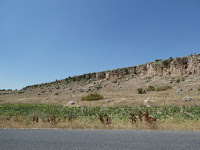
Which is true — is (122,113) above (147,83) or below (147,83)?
below

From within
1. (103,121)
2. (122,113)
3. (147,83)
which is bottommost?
(122,113)

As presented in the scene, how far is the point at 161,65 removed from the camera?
4675 cm

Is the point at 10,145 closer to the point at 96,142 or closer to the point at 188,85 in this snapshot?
the point at 96,142

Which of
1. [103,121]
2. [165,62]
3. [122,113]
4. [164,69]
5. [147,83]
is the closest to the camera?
[103,121]

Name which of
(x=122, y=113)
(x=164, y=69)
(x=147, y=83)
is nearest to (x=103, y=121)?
(x=122, y=113)

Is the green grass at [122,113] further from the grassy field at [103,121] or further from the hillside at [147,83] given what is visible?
the hillside at [147,83]

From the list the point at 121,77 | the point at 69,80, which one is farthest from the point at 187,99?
the point at 69,80

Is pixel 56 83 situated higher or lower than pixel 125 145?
higher

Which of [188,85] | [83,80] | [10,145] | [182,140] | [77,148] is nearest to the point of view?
[77,148]

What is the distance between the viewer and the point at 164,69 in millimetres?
45812

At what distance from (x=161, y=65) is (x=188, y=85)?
48.7 feet

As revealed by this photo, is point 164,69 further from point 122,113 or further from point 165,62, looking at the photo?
point 122,113

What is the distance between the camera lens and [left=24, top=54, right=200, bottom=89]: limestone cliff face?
39.6 meters

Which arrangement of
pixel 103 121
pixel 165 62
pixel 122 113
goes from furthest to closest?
pixel 165 62 < pixel 122 113 < pixel 103 121
